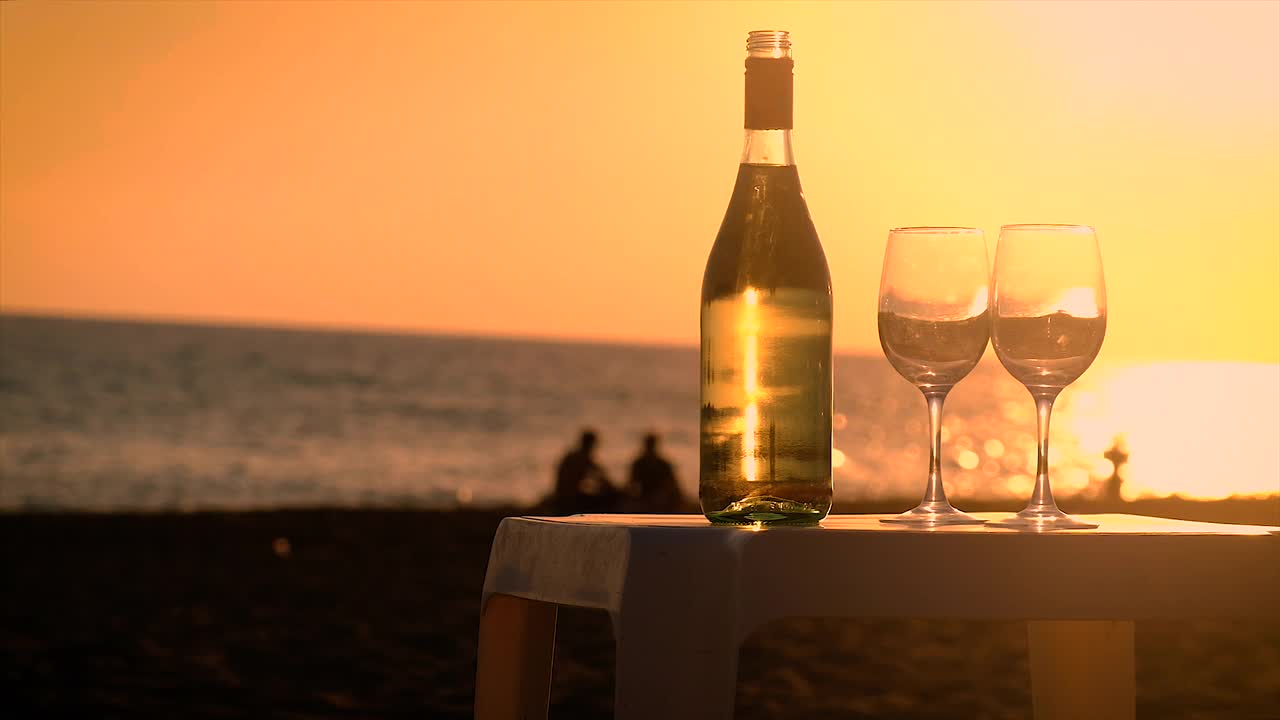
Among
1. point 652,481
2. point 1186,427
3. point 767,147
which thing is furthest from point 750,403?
point 1186,427

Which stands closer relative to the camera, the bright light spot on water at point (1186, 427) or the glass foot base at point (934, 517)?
the glass foot base at point (934, 517)

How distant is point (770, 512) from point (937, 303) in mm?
330

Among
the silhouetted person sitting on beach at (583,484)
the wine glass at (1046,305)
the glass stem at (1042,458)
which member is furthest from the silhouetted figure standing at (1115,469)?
the wine glass at (1046,305)

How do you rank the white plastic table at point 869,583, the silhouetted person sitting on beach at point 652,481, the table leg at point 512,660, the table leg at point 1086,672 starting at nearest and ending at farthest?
the white plastic table at point 869,583, the table leg at point 512,660, the table leg at point 1086,672, the silhouetted person sitting on beach at point 652,481

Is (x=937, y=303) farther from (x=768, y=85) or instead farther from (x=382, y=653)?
(x=382, y=653)

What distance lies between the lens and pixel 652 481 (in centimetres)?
1433

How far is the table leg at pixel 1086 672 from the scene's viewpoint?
2453mm

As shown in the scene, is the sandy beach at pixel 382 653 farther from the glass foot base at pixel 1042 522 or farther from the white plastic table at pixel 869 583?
the white plastic table at pixel 869 583

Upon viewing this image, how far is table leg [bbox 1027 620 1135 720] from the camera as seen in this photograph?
245 centimetres

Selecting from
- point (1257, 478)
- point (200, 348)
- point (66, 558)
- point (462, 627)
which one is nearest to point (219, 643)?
point (462, 627)

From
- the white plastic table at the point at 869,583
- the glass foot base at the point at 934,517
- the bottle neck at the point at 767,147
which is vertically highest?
the bottle neck at the point at 767,147

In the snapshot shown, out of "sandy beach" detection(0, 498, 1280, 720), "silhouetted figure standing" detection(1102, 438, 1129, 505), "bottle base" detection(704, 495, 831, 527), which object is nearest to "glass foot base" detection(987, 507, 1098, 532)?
"bottle base" detection(704, 495, 831, 527)

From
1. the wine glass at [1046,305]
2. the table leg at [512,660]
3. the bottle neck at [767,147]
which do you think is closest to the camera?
the wine glass at [1046,305]

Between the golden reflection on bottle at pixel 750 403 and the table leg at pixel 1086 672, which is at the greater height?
the golden reflection on bottle at pixel 750 403
